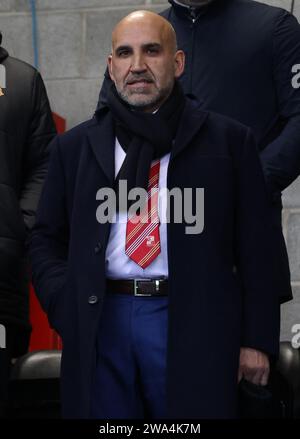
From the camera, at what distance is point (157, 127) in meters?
1.87

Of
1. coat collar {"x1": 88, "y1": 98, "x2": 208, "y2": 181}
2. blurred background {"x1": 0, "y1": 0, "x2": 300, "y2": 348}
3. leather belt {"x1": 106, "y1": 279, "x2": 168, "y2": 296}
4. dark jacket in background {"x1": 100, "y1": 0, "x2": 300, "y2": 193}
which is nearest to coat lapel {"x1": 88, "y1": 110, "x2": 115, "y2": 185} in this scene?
coat collar {"x1": 88, "y1": 98, "x2": 208, "y2": 181}

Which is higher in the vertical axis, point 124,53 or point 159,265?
point 124,53

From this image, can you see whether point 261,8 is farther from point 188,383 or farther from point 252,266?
point 188,383

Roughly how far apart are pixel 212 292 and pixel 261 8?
0.92 meters

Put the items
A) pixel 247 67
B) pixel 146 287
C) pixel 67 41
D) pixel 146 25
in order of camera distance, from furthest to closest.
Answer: pixel 67 41, pixel 247 67, pixel 146 25, pixel 146 287

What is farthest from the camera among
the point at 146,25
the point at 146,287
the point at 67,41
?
the point at 67,41

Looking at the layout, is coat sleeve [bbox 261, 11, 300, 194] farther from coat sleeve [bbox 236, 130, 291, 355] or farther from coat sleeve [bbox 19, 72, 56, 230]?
coat sleeve [bbox 19, 72, 56, 230]

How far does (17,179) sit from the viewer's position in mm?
2316

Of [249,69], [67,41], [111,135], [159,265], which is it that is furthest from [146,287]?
[67,41]

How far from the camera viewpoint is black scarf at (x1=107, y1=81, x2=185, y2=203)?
185 cm

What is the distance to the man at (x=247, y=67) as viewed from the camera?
2.30 meters

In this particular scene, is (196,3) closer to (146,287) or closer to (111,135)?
(111,135)

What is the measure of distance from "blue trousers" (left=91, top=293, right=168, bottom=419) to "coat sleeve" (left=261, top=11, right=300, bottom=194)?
558mm

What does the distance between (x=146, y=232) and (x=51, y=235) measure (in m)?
0.26
